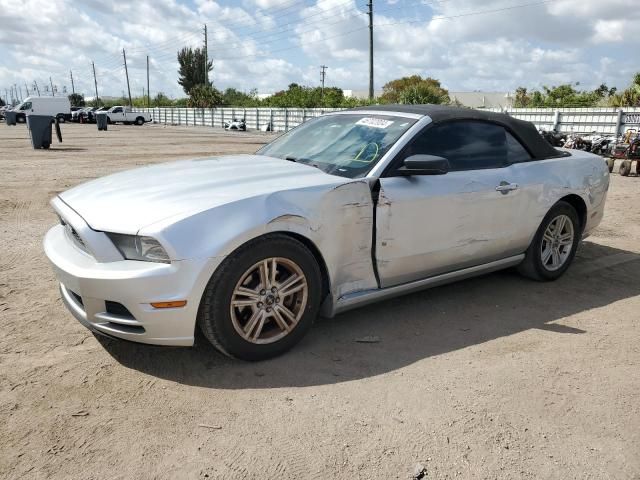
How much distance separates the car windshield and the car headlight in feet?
4.20

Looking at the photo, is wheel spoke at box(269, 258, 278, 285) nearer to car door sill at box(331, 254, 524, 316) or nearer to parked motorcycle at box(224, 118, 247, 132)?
car door sill at box(331, 254, 524, 316)

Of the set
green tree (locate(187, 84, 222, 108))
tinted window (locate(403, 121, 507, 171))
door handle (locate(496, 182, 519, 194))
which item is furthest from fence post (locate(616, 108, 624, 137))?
green tree (locate(187, 84, 222, 108))

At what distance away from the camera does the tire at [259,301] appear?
2.87m

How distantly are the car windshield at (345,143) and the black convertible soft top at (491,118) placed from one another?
189 mm

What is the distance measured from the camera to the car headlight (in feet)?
8.98

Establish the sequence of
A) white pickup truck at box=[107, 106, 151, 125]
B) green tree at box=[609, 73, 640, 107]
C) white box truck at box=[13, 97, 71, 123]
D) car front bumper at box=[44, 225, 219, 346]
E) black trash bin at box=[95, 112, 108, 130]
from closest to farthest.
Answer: car front bumper at box=[44, 225, 219, 346] → green tree at box=[609, 73, 640, 107] → black trash bin at box=[95, 112, 108, 130] → white box truck at box=[13, 97, 71, 123] → white pickup truck at box=[107, 106, 151, 125]

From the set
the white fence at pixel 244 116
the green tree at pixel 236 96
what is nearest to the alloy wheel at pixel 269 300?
the white fence at pixel 244 116

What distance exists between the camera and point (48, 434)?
2447 millimetres

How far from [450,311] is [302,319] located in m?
1.37

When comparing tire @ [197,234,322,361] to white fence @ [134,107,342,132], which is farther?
white fence @ [134,107,342,132]

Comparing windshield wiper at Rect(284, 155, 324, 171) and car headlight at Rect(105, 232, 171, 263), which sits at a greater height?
windshield wiper at Rect(284, 155, 324, 171)

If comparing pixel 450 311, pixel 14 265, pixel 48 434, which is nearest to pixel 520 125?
pixel 450 311

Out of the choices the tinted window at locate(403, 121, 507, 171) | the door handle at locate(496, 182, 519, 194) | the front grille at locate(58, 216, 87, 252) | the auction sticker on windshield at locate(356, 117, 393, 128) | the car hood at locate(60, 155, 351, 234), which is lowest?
the front grille at locate(58, 216, 87, 252)

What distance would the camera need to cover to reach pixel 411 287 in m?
3.73
